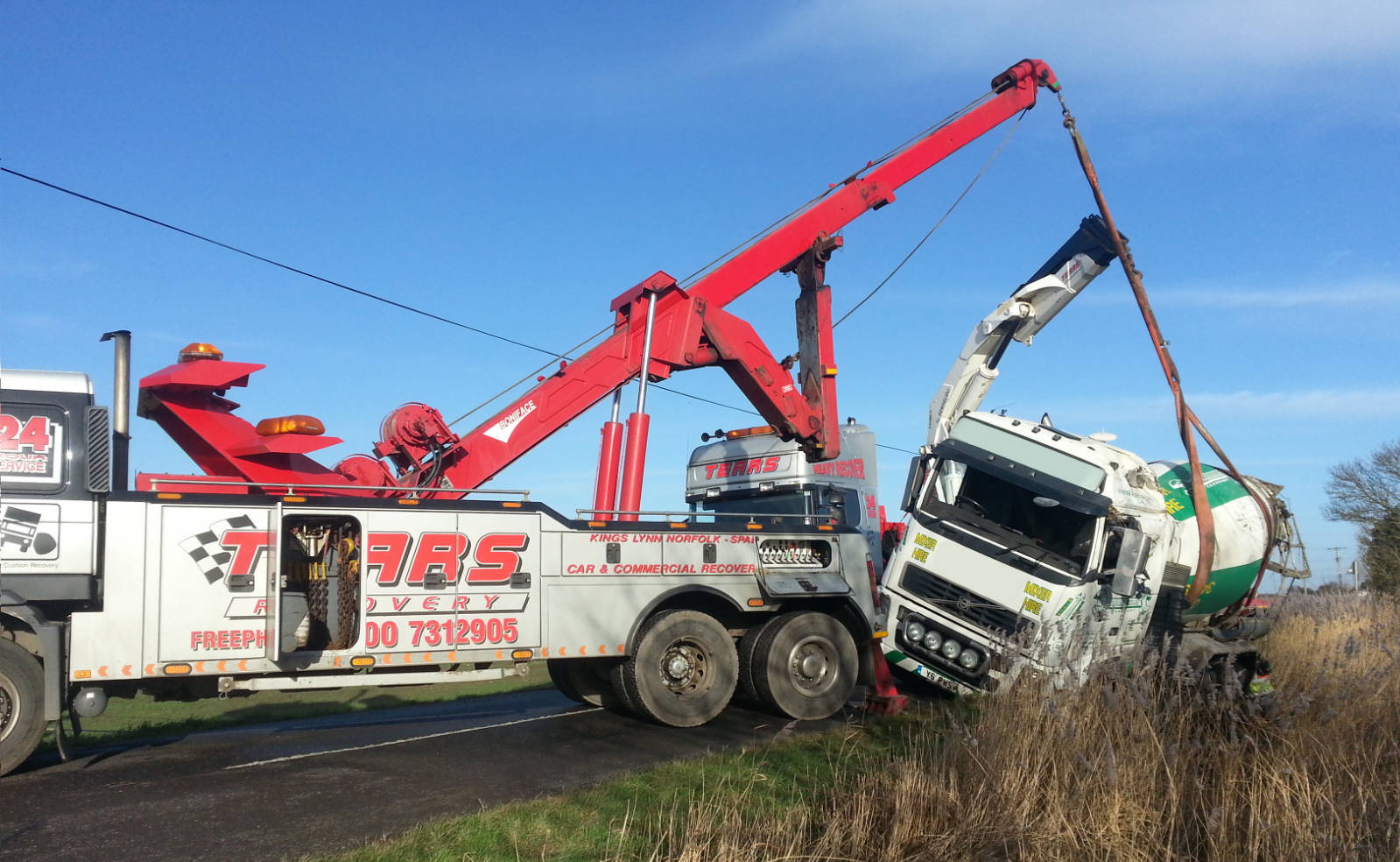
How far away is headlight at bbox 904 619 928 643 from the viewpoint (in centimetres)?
1168

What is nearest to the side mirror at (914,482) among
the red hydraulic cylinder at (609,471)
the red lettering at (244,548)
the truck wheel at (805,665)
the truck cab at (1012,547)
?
the truck cab at (1012,547)

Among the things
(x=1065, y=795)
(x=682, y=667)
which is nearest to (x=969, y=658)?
(x=682, y=667)

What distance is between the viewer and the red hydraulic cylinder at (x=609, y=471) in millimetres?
11703

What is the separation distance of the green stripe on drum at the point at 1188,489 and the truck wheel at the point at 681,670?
6.04 m

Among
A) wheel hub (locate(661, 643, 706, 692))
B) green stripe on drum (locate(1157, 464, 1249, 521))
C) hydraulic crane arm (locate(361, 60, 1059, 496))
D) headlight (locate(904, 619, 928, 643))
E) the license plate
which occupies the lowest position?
the license plate

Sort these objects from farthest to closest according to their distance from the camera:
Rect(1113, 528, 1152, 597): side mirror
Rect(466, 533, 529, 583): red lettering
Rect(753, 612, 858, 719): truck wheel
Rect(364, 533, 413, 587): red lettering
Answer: Rect(753, 612, 858, 719): truck wheel
Rect(1113, 528, 1152, 597): side mirror
Rect(466, 533, 529, 583): red lettering
Rect(364, 533, 413, 587): red lettering

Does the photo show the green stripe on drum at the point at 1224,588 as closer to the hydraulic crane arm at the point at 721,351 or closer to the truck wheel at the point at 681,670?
the hydraulic crane arm at the point at 721,351

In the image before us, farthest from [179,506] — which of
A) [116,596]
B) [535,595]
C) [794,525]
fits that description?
[794,525]

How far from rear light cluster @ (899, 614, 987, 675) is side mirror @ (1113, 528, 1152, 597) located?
58.6 inches

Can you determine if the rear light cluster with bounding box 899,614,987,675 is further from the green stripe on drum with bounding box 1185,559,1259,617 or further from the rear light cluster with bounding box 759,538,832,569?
A: the green stripe on drum with bounding box 1185,559,1259,617

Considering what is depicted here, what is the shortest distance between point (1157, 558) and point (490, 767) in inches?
299

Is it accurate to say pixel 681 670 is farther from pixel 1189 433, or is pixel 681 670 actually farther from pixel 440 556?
pixel 1189 433

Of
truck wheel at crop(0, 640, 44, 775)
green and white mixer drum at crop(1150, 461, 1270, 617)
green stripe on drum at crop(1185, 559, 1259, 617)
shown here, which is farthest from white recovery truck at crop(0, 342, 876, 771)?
green stripe on drum at crop(1185, 559, 1259, 617)

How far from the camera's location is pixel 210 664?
866cm
